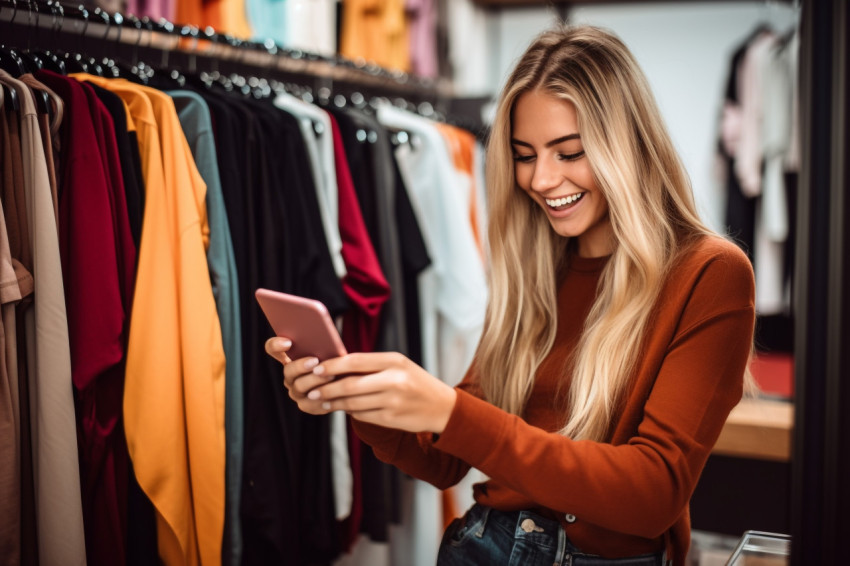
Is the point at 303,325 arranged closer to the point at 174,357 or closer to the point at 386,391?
the point at 386,391

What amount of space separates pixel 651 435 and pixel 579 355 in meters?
0.25

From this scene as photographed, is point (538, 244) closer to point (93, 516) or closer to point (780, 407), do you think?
point (93, 516)

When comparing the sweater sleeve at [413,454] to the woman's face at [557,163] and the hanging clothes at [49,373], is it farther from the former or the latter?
the hanging clothes at [49,373]

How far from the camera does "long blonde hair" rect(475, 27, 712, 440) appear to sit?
1.17 meters

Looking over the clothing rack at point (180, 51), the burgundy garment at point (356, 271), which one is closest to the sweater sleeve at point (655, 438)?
the burgundy garment at point (356, 271)

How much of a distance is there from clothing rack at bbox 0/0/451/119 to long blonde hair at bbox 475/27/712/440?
2.84ft

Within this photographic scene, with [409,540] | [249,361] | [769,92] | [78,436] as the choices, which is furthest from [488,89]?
[78,436]

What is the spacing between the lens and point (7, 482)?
121cm

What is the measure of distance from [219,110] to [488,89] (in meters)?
2.92

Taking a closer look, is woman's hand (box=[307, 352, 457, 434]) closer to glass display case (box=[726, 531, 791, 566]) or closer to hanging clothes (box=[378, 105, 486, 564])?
glass display case (box=[726, 531, 791, 566])

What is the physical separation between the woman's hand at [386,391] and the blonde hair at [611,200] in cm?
33

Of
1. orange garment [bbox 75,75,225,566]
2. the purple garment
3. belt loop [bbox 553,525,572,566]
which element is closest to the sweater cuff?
belt loop [bbox 553,525,572,566]

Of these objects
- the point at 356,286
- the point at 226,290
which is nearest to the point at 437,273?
the point at 356,286

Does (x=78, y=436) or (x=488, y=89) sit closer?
(x=78, y=436)
